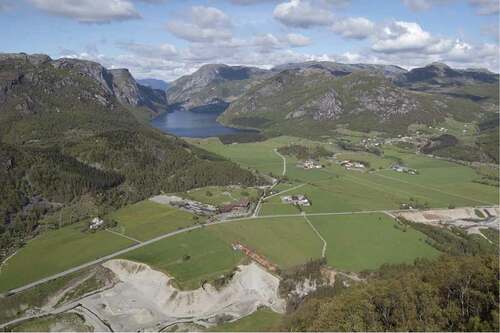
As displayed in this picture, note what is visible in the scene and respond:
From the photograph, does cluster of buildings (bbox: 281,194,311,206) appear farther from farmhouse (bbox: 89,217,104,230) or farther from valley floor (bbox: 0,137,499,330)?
farmhouse (bbox: 89,217,104,230)

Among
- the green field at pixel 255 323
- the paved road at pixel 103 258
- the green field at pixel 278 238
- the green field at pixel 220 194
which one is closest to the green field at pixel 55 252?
the paved road at pixel 103 258

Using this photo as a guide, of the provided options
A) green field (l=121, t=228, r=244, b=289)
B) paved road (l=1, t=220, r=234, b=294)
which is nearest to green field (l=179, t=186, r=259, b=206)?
paved road (l=1, t=220, r=234, b=294)

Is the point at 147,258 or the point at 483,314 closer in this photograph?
the point at 483,314

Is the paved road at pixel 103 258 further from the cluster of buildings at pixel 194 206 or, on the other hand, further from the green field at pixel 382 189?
the green field at pixel 382 189

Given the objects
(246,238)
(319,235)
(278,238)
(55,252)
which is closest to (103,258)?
(55,252)

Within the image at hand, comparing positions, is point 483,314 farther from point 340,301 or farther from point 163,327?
point 163,327

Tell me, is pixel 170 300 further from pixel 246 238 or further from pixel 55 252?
pixel 55 252

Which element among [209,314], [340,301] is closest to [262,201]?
[209,314]
